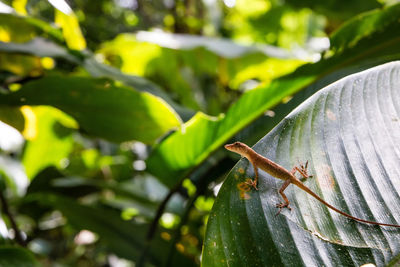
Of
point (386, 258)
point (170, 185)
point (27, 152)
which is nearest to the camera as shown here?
point (386, 258)

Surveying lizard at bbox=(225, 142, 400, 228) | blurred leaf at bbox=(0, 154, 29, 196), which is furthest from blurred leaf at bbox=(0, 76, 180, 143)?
blurred leaf at bbox=(0, 154, 29, 196)

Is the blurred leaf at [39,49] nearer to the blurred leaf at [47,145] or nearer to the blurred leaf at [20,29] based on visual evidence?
the blurred leaf at [20,29]

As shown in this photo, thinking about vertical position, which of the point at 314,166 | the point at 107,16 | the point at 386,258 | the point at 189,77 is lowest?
the point at 386,258

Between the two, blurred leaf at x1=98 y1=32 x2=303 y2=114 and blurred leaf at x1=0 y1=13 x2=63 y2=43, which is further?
blurred leaf at x1=98 y1=32 x2=303 y2=114

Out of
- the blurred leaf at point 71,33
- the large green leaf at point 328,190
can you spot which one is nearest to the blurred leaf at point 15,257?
the large green leaf at point 328,190

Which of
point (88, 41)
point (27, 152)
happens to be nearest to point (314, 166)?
point (27, 152)

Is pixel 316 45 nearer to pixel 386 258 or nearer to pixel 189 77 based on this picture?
pixel 189 77

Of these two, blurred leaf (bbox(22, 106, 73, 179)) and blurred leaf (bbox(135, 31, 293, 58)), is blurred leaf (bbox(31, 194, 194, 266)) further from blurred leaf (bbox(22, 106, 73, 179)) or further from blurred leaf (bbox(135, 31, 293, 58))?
blurred leaf (bbox(135, 31, 293, 58))
